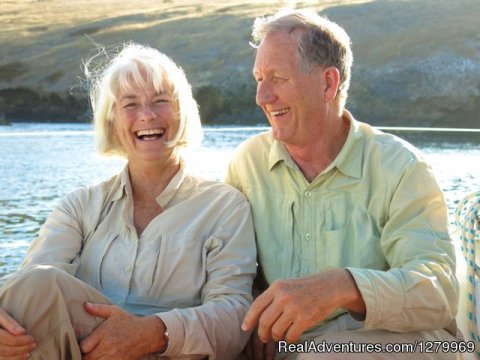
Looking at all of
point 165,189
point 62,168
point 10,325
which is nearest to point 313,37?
point 165,189

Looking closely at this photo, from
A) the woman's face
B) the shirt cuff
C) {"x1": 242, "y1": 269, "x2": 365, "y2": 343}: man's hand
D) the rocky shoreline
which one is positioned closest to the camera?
{"x1": 242, "y1": 269, "x2": 365, "y2": 343}: man's hand

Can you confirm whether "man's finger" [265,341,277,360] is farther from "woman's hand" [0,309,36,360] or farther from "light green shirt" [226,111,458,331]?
"woman's hand" [0,309,36,360]

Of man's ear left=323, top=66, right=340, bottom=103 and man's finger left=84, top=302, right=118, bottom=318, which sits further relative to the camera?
man's ear left=323, top=66, right=340, bottom=103

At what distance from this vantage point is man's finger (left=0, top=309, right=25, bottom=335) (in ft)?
5.60

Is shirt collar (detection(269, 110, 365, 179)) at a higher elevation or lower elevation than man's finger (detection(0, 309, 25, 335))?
higher

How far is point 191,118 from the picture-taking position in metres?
2.25

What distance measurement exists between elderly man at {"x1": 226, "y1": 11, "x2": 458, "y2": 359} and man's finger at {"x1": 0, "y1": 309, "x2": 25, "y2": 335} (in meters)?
0.57

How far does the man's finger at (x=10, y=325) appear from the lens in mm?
1708

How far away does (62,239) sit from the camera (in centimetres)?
215

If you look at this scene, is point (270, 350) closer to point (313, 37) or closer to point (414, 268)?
point (414, 268)

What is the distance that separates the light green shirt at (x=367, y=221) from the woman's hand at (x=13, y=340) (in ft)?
2.27

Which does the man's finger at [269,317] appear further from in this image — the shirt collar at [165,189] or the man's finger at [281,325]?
the shirt collar at [165,189]

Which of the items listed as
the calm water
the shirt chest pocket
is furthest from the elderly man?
the calm water

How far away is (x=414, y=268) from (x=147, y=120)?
33.2 inches
